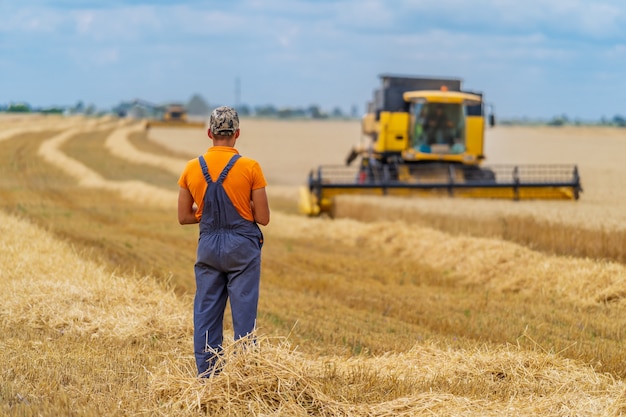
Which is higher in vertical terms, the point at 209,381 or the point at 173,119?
the point at 209,381

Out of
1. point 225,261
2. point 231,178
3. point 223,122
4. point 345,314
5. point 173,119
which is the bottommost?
point 345,314

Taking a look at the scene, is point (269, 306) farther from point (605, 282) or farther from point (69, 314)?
point (605, 282)

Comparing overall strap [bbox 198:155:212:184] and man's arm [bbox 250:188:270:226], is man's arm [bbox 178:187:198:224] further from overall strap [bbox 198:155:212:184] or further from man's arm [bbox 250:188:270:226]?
man's arm [bbox 250:188:270:226]

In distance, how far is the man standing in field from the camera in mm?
5270

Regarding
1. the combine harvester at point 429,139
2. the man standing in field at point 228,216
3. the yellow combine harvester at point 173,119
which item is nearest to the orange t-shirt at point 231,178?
the man standing in field at point 228,216

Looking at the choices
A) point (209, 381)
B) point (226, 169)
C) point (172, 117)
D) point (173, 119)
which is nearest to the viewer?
point (209, 381)

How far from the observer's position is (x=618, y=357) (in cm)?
737

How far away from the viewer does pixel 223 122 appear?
5277 mm

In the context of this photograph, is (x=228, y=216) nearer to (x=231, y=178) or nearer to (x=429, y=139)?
(x=231, y=178)

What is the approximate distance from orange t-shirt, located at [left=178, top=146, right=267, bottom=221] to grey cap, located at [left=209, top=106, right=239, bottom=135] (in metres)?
0.10

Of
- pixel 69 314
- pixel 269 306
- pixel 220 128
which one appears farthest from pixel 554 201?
pixel 220 128

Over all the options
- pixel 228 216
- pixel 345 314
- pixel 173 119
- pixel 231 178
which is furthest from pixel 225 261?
pixel 173 119

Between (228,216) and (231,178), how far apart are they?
226 millimetres

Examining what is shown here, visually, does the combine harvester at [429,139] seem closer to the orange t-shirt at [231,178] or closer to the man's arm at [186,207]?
the man's arm at [186,207]
